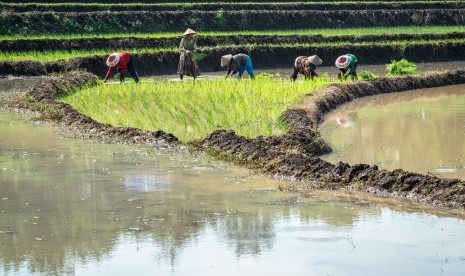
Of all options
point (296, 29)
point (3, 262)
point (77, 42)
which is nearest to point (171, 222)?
point (3, 262)

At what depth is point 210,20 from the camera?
25.7 m

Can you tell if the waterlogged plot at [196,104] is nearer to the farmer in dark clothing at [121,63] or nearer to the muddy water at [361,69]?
the farmer in dark clothing at [121,63]

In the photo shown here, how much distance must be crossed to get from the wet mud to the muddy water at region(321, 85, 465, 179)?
0.32 meters

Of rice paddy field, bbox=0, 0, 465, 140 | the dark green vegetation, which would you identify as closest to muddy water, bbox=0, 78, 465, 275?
the dark green vegetation

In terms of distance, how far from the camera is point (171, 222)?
701 centimetres

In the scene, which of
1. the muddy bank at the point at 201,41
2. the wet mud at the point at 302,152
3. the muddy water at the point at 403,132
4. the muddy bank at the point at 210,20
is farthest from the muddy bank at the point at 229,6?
the muddy water at the point at 403,132

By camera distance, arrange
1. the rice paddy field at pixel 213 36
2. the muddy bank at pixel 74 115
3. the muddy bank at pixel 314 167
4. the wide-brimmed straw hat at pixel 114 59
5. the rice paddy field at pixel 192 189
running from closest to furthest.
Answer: the rice paddy field at pixel 192 189 → the muddy bank at pixel 314 167 → the muddy bank at pixel 74 115 → the rice paddy field at pixel 213 36 → the wide-brimmed straw hat at pixel 114 59

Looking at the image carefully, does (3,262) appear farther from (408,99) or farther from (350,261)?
(408,99)

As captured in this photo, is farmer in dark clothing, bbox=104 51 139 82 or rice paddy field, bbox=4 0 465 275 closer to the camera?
rice paddy field, bbox=4 0 465 275

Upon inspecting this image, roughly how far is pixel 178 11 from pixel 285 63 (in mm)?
4389

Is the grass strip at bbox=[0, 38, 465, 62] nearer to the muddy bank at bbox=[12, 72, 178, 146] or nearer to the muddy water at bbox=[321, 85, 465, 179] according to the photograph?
the muddy bank at bbox=[12, 72, 178, 146]

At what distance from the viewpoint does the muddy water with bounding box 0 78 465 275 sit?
5934mm

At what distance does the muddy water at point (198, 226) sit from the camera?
593 cm

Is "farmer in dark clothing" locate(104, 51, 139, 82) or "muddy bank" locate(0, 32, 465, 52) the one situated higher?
"muddy bank" locate(0, 32, 465, 52)
